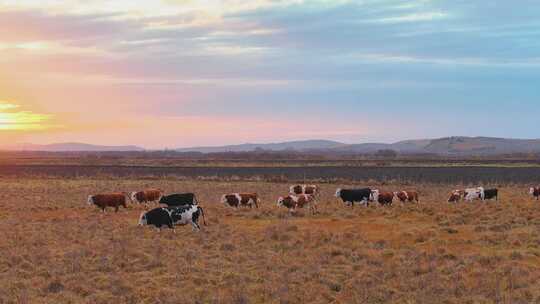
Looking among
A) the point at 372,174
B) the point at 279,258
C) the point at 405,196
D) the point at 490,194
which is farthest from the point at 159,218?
the point at 372,174

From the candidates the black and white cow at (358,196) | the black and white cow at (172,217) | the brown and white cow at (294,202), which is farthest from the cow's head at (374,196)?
the black and white cow at (172,217)

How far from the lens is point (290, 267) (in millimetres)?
15242

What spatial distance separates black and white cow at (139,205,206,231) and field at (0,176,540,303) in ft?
1.74

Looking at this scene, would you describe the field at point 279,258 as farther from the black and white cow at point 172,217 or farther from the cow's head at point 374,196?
the cow's head at point 374,196

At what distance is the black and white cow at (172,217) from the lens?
22.2m

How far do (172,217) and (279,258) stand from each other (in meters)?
7.31

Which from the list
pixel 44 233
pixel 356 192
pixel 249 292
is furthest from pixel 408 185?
pixel 249 292

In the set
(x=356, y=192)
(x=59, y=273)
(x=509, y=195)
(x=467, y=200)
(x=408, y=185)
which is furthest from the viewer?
(x=408, y=185)

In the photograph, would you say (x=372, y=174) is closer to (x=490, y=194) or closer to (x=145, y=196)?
(x=490, y=194)

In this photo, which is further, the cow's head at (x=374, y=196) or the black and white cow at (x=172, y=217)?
the cow's head at (x=374, y=196)

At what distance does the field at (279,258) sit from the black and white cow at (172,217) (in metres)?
0.53

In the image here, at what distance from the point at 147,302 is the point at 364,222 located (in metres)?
14.4

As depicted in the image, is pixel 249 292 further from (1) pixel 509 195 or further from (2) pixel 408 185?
(2) pixel 408 185

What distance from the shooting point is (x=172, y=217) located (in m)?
22.4
